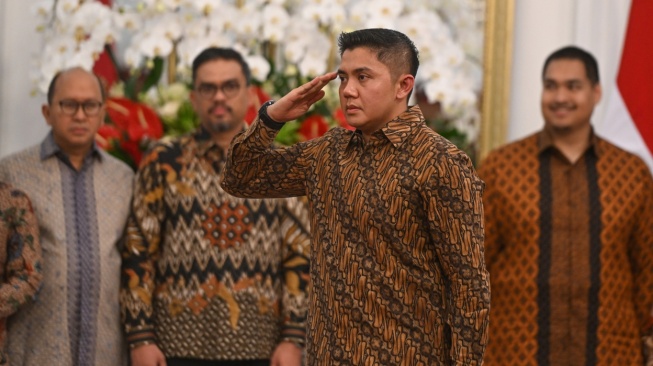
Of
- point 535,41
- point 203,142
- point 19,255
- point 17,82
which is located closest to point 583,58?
point 535,41

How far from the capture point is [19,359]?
407 cm

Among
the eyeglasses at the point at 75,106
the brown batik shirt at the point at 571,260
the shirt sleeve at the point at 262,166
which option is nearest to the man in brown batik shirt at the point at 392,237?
the shirt sleeve at the point at 262,166

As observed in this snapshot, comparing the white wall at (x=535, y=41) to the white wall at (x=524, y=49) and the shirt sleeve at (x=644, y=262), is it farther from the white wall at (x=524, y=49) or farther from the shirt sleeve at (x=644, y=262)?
the shirt sleeve at (x=644, y=262)

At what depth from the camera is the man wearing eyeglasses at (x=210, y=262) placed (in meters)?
4.11

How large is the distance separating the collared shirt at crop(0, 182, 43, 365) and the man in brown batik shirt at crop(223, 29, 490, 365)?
3.76 feet

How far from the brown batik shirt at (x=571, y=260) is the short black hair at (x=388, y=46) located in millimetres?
1440

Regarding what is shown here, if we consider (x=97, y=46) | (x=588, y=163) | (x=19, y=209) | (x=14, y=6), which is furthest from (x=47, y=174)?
(x=588, y=163)

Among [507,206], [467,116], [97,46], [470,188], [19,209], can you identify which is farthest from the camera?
[467,116]

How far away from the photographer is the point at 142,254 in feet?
13.6

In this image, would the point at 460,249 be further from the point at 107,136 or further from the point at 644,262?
the point at 107,136

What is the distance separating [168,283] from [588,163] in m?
1.53

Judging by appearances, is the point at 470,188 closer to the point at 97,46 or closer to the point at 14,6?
the point at 97,46

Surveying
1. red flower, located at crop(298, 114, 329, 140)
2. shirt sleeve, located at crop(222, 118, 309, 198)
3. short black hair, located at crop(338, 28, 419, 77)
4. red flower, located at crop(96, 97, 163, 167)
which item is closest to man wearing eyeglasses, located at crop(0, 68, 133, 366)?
red flower, located at crop(96, 97, 163, 167)

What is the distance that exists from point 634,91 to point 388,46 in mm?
2385
